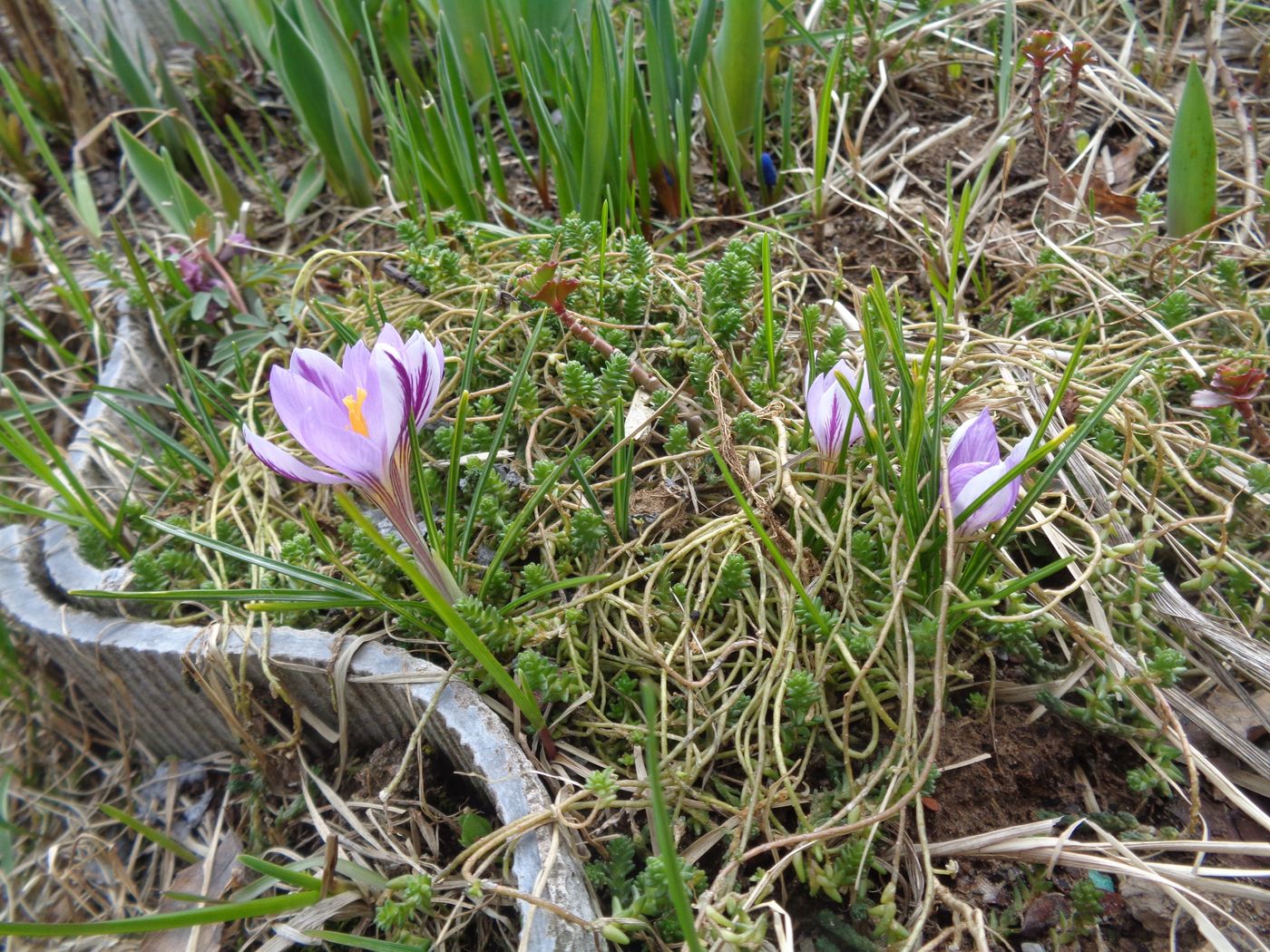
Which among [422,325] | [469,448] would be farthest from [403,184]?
[469,448]

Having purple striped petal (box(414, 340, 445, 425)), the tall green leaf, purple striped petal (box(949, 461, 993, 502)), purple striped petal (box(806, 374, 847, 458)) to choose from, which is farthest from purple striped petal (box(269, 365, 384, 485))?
the tall green leaf

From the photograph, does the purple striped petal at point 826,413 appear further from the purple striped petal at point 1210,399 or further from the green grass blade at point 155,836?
the green grass blade at point 155,836

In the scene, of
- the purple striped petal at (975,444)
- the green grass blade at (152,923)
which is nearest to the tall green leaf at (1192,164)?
the purple striped petal at (975,444)

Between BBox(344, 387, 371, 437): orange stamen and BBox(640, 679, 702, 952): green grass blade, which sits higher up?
BBox(344, 387, 371, 437): orange stamen

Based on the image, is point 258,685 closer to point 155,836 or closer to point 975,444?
point 155,836

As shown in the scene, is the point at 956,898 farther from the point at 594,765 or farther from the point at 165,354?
the point at 165,354

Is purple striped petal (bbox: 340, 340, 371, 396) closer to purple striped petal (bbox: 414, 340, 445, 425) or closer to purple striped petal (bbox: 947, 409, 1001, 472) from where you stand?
purple striped petal (bbox: 414, 340, 445, 425)
